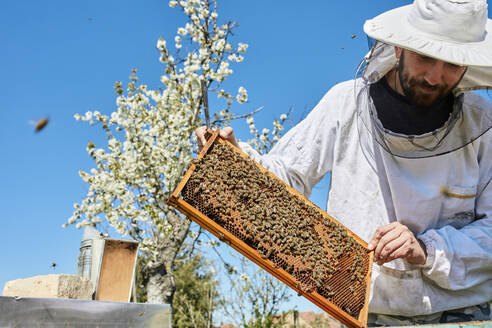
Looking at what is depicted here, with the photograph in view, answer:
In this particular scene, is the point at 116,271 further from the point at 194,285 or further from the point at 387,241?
the point at 194,285

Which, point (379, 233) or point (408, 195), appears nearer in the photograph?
point (379, 233)

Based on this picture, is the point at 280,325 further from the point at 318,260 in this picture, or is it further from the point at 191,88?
the point at 318,260

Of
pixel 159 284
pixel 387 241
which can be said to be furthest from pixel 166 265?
pixel 387 241

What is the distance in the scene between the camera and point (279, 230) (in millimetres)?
2637

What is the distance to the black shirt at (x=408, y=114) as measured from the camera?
281 cm

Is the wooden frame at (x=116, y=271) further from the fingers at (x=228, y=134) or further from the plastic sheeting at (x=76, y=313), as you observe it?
the fingers at (x=228, y=134)

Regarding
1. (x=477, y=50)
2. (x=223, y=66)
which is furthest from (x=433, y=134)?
(x=223, y=66)

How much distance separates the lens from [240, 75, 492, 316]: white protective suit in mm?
2721

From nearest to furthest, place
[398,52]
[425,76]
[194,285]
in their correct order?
[425,76]
[398,52]
[194,285]

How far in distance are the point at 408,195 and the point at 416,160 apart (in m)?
0.24

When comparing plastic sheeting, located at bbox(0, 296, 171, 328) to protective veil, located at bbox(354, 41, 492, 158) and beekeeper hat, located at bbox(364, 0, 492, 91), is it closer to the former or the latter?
protective veil, located at bbox(354, 41, 492, 158)

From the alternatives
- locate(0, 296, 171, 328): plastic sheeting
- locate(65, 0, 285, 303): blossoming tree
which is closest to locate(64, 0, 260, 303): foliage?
locate(65, 0, 285, 303): blossoming tree

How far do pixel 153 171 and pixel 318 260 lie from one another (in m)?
7.93

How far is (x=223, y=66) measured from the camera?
992 cm
